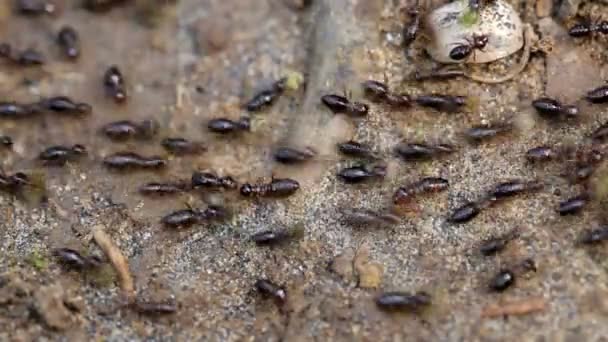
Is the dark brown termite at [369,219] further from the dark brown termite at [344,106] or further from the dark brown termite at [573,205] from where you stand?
the dark brown termite at [573,205]

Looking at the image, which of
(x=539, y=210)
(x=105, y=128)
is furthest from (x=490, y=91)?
(x=105, y=128)

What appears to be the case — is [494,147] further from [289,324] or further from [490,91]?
[289,324]

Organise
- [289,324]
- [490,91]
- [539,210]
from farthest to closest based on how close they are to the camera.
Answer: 1. [490,91]
2. [539,210]
3. [289,324]

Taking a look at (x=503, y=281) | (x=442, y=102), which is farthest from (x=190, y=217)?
(x=503, y=281)

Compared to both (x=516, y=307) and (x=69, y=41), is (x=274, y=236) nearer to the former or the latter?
(x=516, y=307)

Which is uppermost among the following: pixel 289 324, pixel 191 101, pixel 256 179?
pixel 191 101

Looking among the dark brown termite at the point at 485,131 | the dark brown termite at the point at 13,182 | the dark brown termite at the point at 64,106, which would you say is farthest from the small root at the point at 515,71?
the dark brown termite at the point at 13,182
